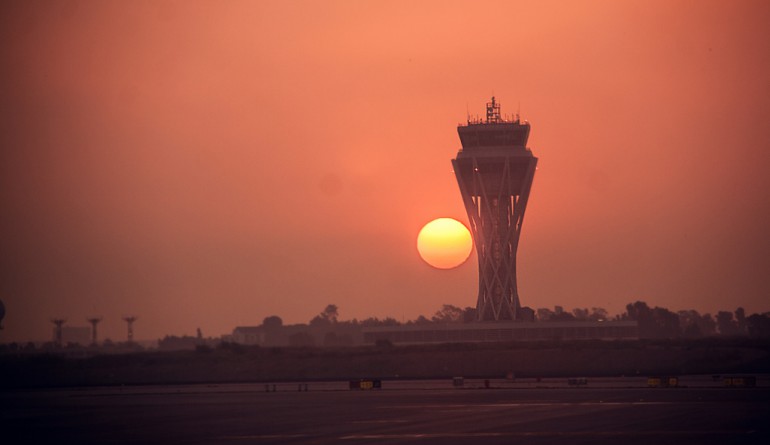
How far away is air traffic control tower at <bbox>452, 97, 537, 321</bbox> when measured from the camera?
181m

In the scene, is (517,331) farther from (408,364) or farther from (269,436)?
(269,436)

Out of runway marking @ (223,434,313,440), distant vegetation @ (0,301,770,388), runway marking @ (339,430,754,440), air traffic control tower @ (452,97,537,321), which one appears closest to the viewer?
runway marking @ (339,430,754,440)

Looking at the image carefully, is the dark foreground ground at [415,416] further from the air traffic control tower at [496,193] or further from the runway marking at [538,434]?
the air traffic control tower at [496,193]

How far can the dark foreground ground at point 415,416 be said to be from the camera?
176ft

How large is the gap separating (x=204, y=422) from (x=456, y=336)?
119m

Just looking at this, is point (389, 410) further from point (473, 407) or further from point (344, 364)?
point (344, 364)

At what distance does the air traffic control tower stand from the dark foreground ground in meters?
84.1

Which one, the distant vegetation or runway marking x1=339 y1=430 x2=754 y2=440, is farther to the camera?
the distant vegetation

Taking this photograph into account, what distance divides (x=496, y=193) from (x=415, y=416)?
120352 millimetres

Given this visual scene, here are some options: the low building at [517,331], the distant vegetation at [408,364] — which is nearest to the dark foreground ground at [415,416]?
the distant vegetation at [408,364]

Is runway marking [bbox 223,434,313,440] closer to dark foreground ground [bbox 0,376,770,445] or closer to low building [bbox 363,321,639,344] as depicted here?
dark foreground ground [bbox 0,376,770,445]

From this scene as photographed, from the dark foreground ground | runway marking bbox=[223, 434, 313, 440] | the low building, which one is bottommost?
runway marking bbox=[223, 434, 313, 440]

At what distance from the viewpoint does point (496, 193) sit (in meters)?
184

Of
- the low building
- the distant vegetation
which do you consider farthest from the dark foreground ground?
the low building
